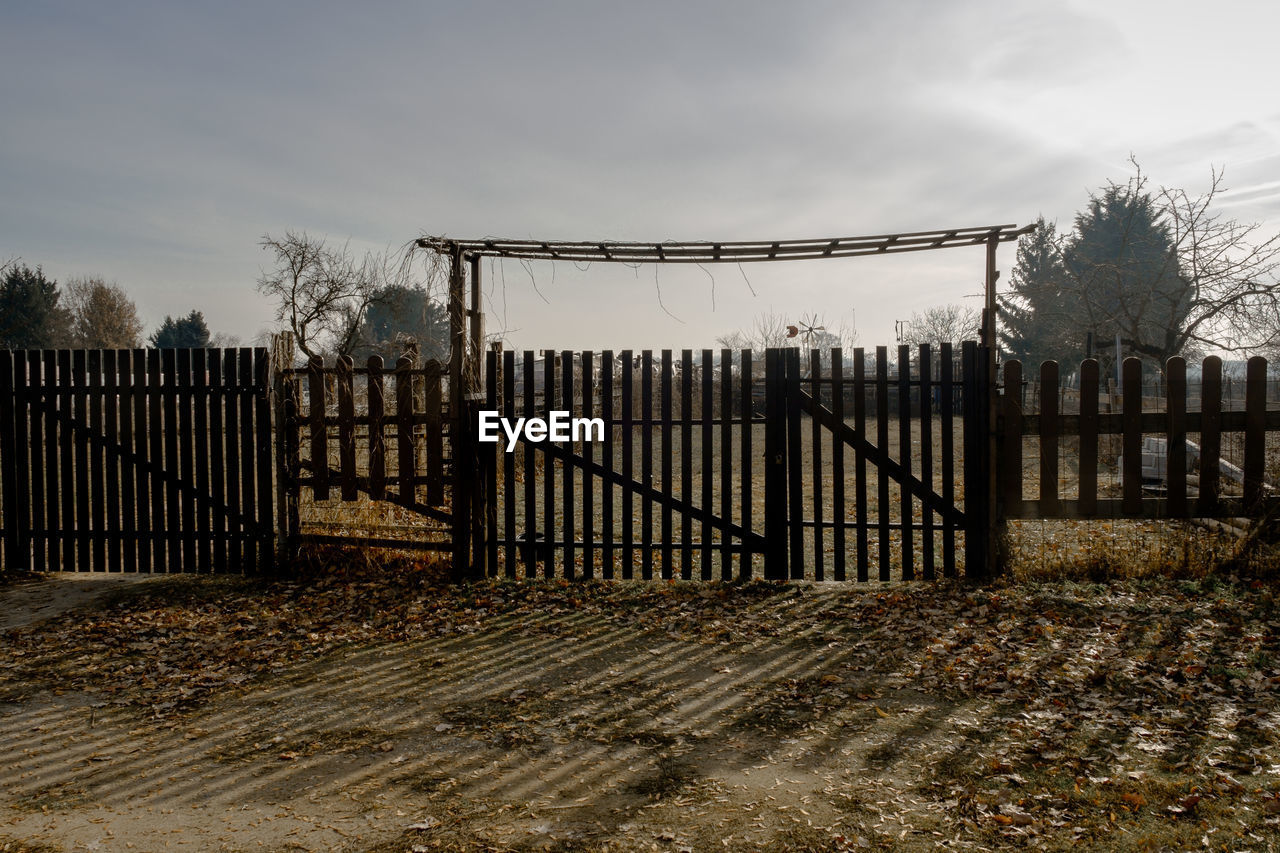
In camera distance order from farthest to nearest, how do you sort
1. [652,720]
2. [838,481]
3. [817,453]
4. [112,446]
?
[112,446]
[817,453]
[838,481]
[652,720]

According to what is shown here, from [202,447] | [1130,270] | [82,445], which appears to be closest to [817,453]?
[202,447]

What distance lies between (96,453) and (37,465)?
0.64 m

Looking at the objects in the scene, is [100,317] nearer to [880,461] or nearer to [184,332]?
[184,332]

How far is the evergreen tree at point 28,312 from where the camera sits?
137ft

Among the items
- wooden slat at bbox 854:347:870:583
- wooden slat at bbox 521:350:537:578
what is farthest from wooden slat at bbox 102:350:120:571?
wooden slat at bbox 854:347:870:583

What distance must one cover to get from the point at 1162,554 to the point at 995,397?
2.14 meters

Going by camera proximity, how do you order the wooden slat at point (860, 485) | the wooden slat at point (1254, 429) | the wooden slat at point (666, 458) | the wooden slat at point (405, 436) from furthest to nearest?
the wooden slat at point (405, 436), the wooden slat at point (1254, 429), the wooden slat at point (666, 458), the wooden slat at point (860, 485)

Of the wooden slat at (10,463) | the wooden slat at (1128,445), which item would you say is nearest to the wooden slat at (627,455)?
the wooden slat at (1128,445)

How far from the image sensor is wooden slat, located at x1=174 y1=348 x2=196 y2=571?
7.91 meters

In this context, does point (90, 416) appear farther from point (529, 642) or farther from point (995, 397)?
point (995, 397)

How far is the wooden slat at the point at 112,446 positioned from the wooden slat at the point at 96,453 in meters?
0.05

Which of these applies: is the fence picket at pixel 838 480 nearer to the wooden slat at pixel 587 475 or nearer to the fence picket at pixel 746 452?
the fence picket at pixel 746 452

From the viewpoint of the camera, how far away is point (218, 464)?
7934 mm

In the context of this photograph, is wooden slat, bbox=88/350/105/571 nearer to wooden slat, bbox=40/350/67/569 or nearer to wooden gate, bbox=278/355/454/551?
wooden slat, bbox=40/350/67/569
